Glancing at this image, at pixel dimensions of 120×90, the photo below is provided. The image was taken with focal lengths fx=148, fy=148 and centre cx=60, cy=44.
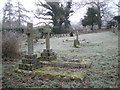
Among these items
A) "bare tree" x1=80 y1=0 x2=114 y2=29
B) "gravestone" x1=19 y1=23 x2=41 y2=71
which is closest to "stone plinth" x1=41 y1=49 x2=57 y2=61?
"gravestone" x1=19 y1=23 x2=41 y2=71

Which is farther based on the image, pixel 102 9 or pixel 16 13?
pixel 102 9

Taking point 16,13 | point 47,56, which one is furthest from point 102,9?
point 47,56

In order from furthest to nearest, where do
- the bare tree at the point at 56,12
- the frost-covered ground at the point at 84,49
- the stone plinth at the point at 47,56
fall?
the bare tree at the point at 56,12 < the frost-covered ground at the point at 84,49 < the stone plinth at the point at 47,56

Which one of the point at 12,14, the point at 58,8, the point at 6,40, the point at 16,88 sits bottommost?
the point at 16,88

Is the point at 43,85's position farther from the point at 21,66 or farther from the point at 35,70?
the point at 21,66

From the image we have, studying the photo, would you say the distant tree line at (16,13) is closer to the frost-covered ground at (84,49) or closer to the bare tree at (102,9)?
Result: the frost-covered ground at (84,49)

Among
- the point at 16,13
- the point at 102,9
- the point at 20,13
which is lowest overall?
the point at 16,13

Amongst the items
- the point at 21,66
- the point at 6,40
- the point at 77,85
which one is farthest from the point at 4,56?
the point at 77,85

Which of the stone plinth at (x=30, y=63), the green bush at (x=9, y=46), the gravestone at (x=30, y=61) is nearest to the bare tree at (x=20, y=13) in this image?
the green bush at (x=9, y=46)

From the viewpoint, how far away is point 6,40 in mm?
8648

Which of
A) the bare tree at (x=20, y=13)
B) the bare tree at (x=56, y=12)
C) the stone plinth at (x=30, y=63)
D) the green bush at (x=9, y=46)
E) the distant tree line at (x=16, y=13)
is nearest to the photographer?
the stone plinth at (x=30, y=63)

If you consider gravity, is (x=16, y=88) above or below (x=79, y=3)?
below

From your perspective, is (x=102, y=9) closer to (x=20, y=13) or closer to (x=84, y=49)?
(x=20, y=13)

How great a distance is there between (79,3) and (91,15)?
4188 millimetres
